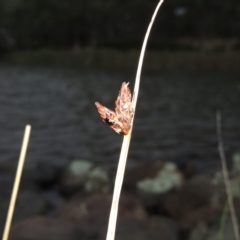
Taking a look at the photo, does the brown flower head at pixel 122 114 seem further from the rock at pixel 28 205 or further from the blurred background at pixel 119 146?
the rock at pixel 28 205

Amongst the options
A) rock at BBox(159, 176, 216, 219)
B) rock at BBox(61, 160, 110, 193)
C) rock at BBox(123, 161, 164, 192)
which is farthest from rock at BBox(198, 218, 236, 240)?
rock at BBox(61, 160, 110, 193)

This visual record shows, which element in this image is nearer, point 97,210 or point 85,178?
point 97,210

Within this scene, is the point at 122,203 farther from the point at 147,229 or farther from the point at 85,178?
the point at 85,178

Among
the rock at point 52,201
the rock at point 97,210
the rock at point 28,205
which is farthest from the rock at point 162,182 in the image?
the rock at point 28,205

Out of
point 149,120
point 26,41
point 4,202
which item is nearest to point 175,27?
point 26,41

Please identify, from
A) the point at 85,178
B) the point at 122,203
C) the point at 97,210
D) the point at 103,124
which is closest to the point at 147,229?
the point at 97,210
